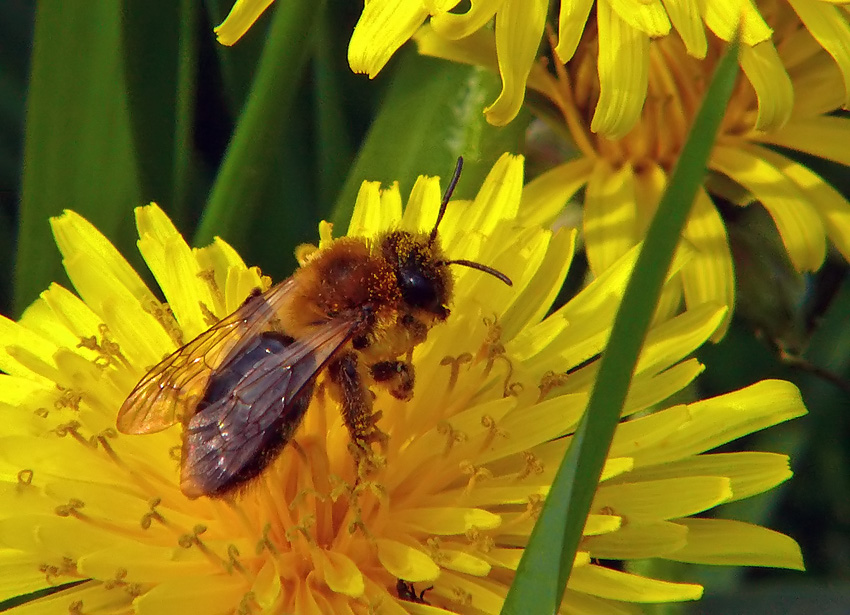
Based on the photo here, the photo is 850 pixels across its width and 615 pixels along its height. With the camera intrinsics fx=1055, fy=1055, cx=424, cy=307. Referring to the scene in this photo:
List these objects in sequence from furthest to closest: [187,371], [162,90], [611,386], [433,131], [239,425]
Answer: [162,90]
[433,131]
[187,371]
[239,425]
[611,386]

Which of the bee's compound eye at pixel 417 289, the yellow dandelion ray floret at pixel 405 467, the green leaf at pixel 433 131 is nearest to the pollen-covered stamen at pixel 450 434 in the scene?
the yellow dandelion ray floret at pixel 405 467

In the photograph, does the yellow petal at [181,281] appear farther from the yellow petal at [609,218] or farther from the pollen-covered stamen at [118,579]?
the yellow petal at [609,218]

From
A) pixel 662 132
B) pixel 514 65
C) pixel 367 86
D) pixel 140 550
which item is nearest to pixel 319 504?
pixel 140 550

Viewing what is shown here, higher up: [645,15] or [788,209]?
[645,15]

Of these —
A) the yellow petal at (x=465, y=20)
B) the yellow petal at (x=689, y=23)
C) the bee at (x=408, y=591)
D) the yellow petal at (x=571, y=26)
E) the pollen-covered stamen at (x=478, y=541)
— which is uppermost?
the yellow petal at (x=465, y=20)

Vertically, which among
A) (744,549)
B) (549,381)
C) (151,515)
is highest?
(151,515)

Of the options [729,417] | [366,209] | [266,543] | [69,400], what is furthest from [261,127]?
[729,417]

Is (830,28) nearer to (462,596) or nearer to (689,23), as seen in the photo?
(689,23)
